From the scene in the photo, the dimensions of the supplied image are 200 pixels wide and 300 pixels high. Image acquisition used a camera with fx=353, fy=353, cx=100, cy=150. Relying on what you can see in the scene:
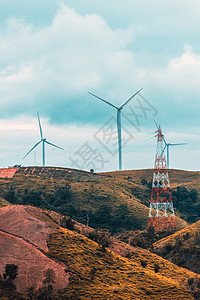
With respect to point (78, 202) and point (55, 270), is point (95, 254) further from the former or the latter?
point (78, 202)

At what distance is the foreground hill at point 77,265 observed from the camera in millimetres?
66750

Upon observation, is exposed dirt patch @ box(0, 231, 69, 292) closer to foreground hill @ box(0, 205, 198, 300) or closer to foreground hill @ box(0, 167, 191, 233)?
foreground hill @ box(0, 205, 198, 300)

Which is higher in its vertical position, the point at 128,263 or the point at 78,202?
the point at 78,202

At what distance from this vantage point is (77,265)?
74.3m

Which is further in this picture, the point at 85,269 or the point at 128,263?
the point at 128,263

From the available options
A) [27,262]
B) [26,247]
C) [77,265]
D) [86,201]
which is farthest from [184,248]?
[86,201]

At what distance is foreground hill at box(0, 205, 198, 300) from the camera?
66750 millimetres

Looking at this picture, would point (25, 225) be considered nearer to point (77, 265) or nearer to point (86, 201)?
point (77, 265)

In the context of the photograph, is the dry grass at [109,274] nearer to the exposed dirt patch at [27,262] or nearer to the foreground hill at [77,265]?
the foreground hill at [77,265]

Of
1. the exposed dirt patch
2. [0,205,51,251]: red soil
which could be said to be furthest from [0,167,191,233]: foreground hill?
the exposed dirt patch

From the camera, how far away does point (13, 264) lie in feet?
216

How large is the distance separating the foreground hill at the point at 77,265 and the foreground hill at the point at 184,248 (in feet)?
41.8

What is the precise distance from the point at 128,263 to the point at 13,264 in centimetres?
3090

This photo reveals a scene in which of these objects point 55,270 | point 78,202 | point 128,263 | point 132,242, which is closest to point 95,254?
point 128,263
